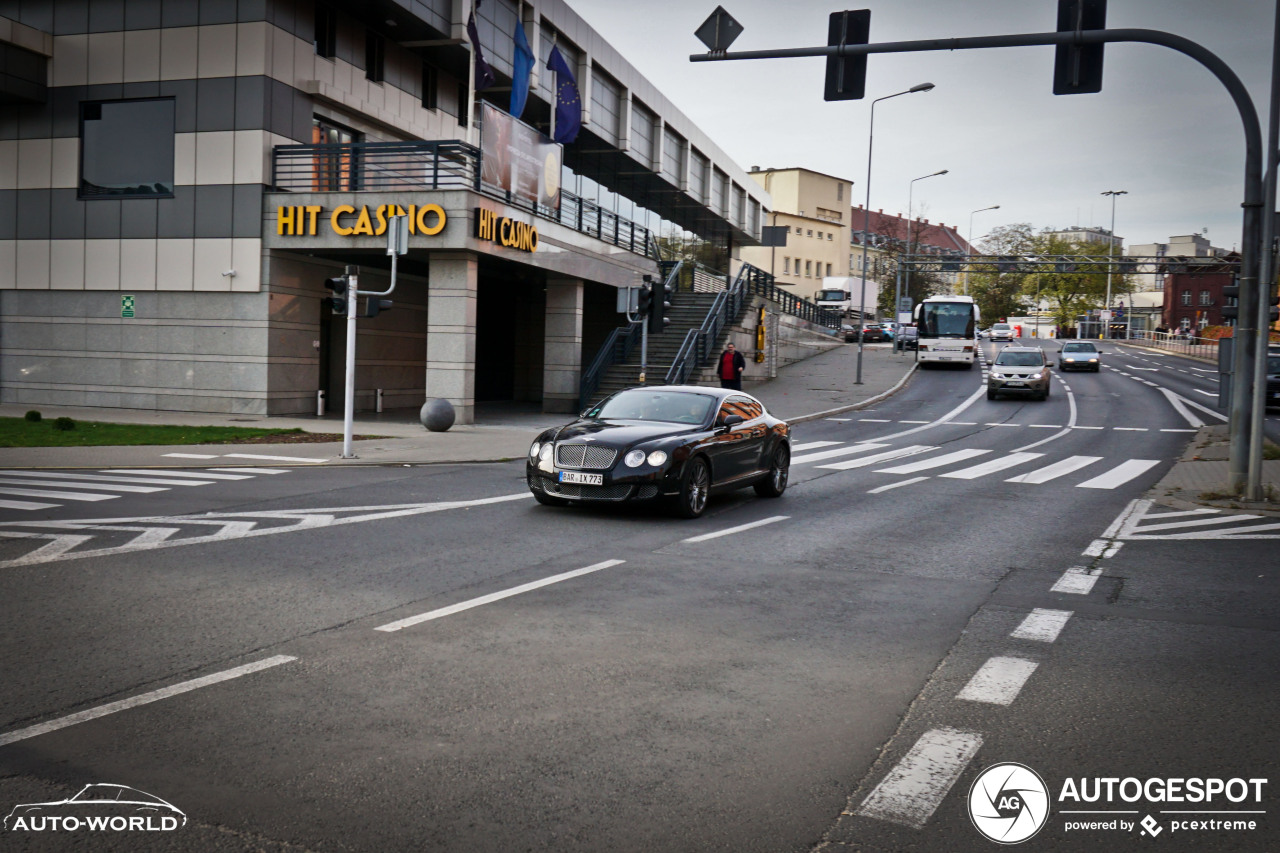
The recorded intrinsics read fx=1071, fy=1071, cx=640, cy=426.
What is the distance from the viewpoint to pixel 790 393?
37031 millimetres

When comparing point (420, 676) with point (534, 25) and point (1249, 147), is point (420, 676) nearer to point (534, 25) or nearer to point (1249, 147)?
point (1249, 147)

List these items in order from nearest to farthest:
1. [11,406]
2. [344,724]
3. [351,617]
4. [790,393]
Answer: [344,724] → [351,617] → [11,406] → [790,393]

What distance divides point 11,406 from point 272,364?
24.1 feet

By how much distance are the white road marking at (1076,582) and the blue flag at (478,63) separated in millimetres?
20493

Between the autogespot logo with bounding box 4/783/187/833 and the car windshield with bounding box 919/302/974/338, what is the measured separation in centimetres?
4928

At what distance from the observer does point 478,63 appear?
26.5 meters

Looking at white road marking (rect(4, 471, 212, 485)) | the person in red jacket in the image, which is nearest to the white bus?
the person in red jacket

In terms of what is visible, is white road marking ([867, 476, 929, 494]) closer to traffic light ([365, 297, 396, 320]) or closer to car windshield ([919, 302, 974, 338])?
traffic light ([365, 297, 396, 320])

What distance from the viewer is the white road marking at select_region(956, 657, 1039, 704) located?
548 centimetres

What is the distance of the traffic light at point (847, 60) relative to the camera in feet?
42.4

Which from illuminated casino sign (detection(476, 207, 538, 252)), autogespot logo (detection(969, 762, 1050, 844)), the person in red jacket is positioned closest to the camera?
autogespot logo (detection(969, 762, 1050, 844))

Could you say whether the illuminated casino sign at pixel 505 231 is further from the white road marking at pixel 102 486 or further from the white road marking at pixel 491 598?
the white road marking at pixel 491 598

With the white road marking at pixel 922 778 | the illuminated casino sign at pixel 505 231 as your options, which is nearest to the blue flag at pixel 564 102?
the illuminated casino sign at pixel 505 231

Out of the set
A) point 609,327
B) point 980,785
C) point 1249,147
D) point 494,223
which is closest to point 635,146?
point 609,327
